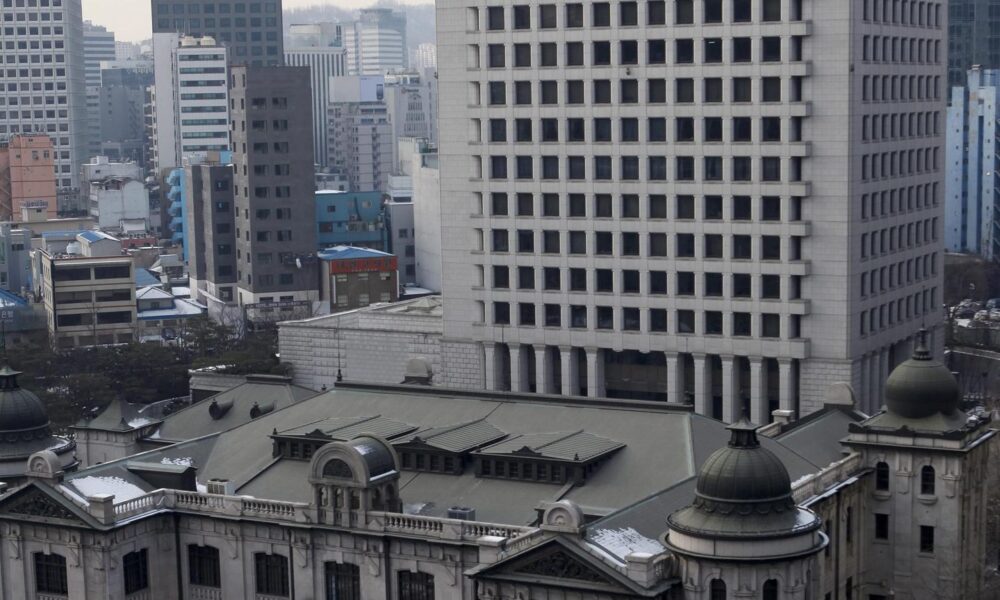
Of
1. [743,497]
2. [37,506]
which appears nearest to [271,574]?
[37,506]

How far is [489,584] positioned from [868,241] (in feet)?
178

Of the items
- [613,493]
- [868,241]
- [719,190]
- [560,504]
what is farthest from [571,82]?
[560,504]

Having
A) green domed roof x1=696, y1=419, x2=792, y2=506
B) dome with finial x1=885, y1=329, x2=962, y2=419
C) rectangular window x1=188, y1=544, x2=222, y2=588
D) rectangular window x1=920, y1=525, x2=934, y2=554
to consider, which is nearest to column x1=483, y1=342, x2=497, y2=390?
dome with finial x1=885, y1=329, x2=962, y2=419

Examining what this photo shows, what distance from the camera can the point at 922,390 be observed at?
9188 cm

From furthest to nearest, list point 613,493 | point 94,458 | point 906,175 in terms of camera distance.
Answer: point 906,175
point 94,458
point 613,493

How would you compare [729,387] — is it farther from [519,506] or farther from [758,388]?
[519,506]

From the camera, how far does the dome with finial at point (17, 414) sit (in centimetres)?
9431

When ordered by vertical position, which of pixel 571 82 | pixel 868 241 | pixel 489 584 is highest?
pixel 571 82

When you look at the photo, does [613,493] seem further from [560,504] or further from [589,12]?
[589,12]

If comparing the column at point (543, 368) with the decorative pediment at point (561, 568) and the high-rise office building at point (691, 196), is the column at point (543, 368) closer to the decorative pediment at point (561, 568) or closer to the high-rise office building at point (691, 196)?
the high-rise office building at point (691, 196)

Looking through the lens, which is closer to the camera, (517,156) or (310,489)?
(310,489)

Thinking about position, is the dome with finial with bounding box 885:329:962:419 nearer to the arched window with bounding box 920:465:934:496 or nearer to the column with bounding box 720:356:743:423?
the arched window with bounding box 920:465:934:496

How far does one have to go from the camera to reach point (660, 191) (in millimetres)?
125625

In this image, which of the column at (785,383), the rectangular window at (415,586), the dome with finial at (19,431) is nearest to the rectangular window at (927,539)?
the rectangular window at (415,586)
